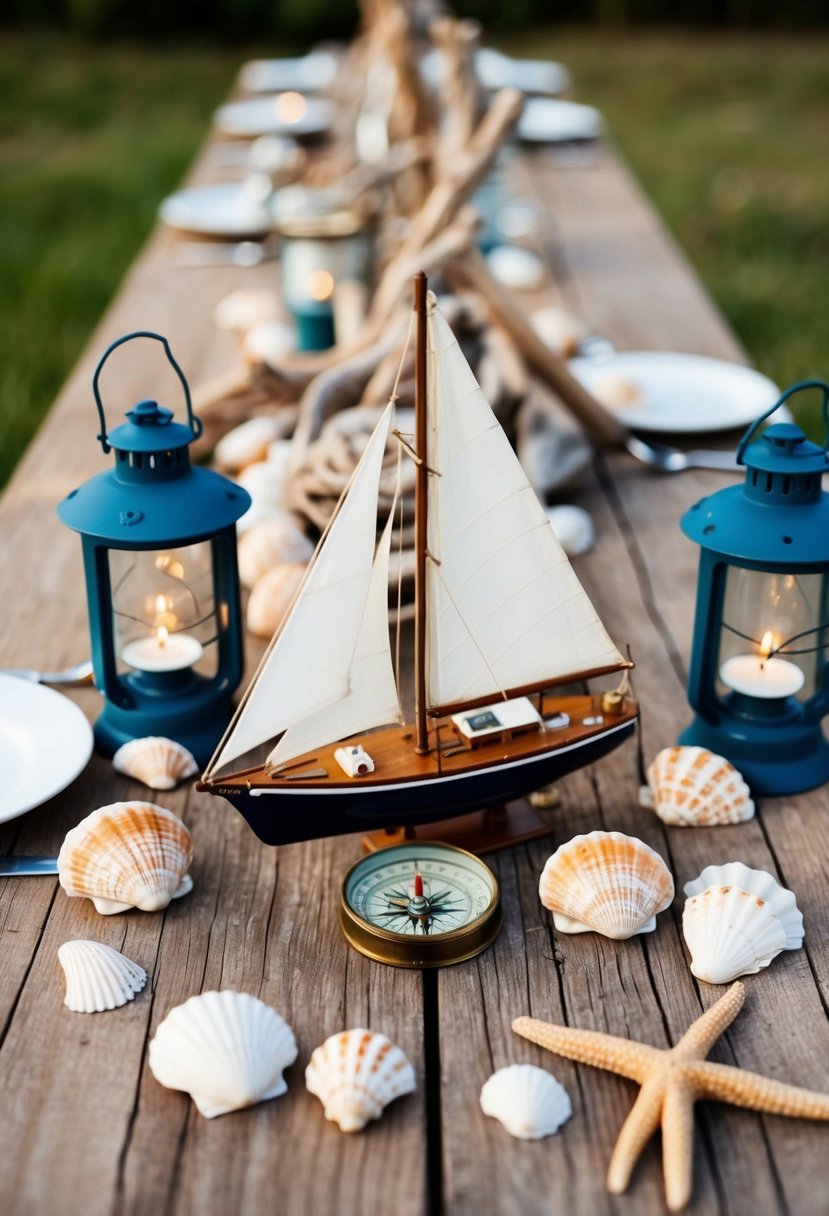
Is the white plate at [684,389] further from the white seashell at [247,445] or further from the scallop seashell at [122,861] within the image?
the scallop seashell at [122,861]

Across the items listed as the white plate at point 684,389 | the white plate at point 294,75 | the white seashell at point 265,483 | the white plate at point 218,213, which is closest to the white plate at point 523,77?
the white plate at point 294,75

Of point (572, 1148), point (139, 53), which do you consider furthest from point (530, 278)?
point (139, 53)

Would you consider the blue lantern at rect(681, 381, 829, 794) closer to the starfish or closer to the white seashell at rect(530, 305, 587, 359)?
the starfish

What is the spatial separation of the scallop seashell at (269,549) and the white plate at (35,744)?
56 centimetres

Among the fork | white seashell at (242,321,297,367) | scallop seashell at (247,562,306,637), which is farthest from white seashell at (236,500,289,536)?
white seashell at (242,321,297,367)

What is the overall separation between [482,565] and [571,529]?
1172 millimetres

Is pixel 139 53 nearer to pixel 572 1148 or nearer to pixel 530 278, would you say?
pixel 530 278

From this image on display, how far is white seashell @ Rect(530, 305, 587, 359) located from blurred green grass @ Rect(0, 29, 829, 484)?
2.92 feet

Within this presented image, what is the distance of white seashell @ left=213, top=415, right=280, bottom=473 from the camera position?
124 inches

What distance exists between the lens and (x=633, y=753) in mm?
2205

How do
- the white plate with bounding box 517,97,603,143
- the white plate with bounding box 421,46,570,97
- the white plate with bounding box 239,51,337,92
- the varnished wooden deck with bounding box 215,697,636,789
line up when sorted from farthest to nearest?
the white plate with bounding box 239,51,337,92 → the white plate with bounding box 421,46,570,97 → the white plate with bounding box 517,97,603,143 → the varnished wooden deck with bounding box 215,697,636,789

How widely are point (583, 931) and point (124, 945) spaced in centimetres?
59

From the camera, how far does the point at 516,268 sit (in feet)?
15.3

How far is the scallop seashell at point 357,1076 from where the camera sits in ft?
4.73
